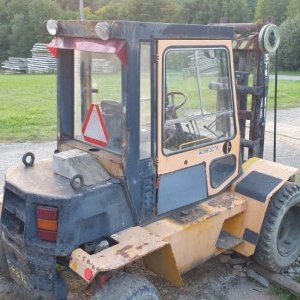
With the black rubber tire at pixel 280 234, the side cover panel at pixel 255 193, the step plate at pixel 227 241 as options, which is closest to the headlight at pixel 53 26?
the side cover panel at pixel 255 193

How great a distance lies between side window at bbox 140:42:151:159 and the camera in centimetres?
343

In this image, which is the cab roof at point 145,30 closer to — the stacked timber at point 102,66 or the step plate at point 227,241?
the stacked timber at point 102,66

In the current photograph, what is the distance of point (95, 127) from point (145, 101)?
0.54 m

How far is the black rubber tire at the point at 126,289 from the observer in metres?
3.33

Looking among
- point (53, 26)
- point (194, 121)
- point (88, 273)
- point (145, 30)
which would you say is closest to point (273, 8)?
point (194, 121)

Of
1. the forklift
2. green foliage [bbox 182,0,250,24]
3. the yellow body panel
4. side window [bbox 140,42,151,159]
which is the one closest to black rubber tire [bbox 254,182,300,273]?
the forklift

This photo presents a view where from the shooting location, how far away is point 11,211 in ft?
12.1

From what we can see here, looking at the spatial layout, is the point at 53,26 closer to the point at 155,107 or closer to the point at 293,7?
the point at 155,107

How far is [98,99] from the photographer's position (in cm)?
397

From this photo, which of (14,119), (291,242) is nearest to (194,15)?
(14,119)

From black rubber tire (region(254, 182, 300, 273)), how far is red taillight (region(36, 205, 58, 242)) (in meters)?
2.04

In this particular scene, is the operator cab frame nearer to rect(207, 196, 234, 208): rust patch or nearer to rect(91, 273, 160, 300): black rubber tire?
rect(207, 196, 234, 208): rust patch

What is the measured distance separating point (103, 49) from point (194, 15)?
4306cm

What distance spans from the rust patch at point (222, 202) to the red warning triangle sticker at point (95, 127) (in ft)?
3.69
